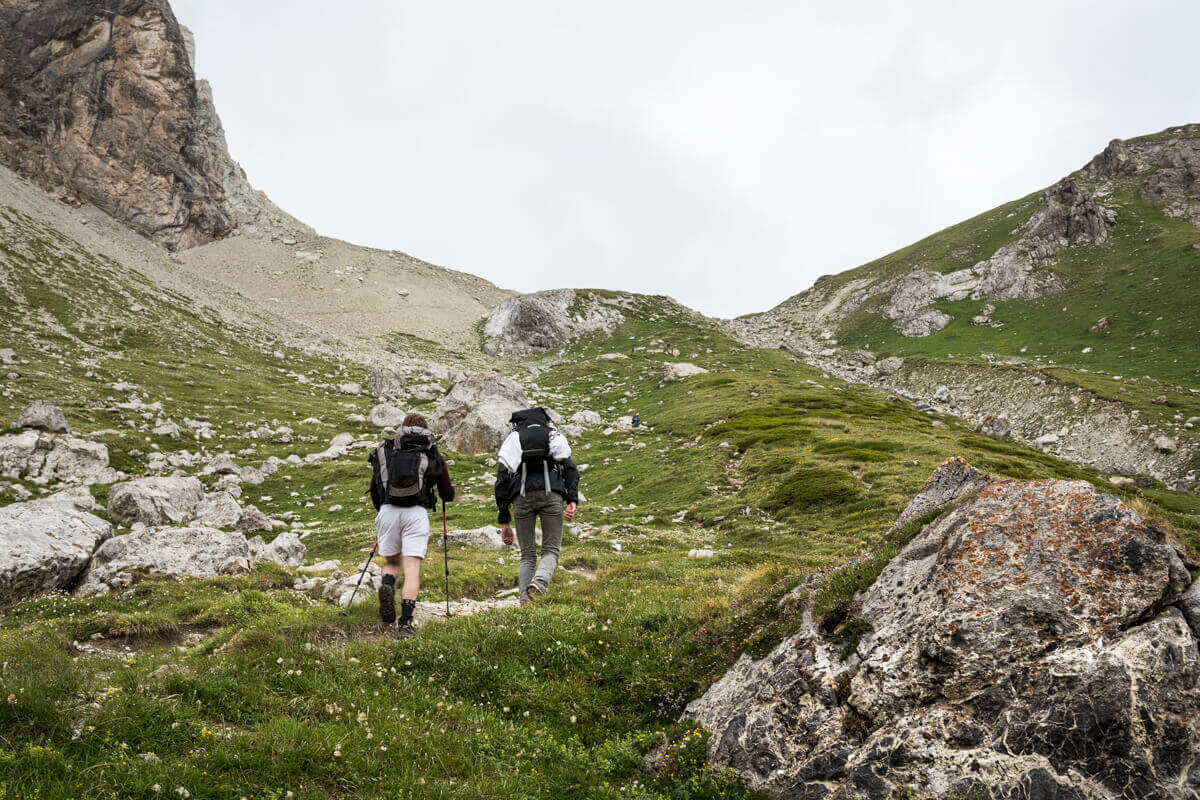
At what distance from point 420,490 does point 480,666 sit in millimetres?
3909

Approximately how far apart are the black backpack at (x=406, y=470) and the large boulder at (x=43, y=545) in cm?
1096

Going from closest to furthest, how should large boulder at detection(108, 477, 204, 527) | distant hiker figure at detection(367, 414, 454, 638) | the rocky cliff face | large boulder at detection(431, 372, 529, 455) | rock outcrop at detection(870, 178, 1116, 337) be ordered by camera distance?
distant hiker figure at detection(367, 414, 454, 638) < large boulder at detection(108, 477, 204, 527) < large boulder at detection(431, 372, 529, 455) < the rocky cliff face < rock outcrop at detection(870, 178, 1116, 337)

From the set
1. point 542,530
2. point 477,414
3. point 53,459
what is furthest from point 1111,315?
point 53,459

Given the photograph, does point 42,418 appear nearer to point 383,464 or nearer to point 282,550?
point 282,550

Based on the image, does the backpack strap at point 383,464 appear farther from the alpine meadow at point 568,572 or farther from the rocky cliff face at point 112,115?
the rocky cliff face at point 112,115

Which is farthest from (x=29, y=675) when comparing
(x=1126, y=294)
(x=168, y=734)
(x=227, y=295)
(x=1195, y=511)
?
(x=1126, y=294)

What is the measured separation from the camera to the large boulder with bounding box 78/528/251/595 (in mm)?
16425

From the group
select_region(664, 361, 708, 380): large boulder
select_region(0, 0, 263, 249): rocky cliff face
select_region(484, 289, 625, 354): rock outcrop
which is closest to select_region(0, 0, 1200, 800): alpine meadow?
select_region(664, 361, 708, 380): large boulder

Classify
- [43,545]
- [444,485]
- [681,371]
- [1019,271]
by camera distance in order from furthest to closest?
1. [1019,271]
2. [681,371]
3. [43,545]
4. [444,485]

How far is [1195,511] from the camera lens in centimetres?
3759

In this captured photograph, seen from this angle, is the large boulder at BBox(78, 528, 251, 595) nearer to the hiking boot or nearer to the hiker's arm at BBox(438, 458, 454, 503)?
the hiking boot

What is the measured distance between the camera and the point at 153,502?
2672 cm

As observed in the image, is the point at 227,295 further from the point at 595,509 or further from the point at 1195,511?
the point at 1195,511

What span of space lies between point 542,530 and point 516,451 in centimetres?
195
